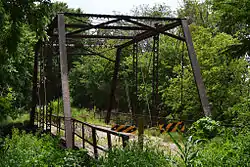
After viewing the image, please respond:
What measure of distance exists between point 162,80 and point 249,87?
6.70 meters

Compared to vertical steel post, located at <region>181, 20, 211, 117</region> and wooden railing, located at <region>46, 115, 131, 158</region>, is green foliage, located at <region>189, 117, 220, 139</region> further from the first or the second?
vertical steel post, located at <region>181, 20, 211, 117</region>

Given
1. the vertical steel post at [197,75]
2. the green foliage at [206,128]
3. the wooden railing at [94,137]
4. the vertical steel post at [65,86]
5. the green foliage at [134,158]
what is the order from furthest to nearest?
the vertical steel post at [197,75]
the vertical steel post at [65,86]
the wooden railing at [94,137]
the green foliage at [206,128]
the green foliage at [134,158]

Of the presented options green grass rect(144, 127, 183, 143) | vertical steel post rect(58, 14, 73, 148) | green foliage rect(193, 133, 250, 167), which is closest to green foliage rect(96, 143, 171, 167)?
green foliage rect(193, 133, 250, 167)

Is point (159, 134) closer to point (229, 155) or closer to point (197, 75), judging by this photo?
point (197, 75)

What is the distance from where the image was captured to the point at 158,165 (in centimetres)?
548

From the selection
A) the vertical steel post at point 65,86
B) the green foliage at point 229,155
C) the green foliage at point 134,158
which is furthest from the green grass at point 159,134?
the green foliage at point 229,155

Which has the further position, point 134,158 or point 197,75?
point 197,75

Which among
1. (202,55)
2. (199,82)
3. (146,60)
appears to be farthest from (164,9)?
(199,82)

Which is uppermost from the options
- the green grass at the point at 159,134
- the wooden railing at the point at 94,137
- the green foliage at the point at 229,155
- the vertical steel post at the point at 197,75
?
the vertical steel post at the point at 197,75

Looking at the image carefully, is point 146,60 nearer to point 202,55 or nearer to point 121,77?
point 121,77

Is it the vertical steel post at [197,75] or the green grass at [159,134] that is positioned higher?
the vertical steel post at [197,75]

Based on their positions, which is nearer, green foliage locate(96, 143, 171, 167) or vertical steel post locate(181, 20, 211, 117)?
green foliage locate(96, 143, 171, 167)

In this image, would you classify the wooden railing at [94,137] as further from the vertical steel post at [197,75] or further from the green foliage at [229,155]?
the vertical steel post at [197,75]

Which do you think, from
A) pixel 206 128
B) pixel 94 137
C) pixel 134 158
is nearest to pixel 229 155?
pixel 206 128
